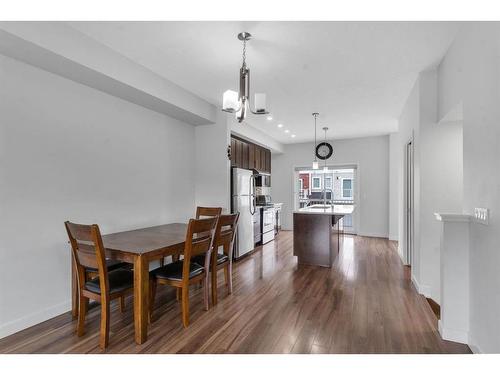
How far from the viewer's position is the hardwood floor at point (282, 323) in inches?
81.2

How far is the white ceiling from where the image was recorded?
2.25 meters

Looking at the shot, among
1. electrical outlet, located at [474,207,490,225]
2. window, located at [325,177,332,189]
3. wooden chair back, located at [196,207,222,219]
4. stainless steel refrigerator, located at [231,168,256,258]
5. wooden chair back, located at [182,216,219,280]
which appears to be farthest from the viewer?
window, located at [325,177,332,189]

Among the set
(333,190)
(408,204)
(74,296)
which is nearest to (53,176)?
(74,296)

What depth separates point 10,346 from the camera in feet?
6.83

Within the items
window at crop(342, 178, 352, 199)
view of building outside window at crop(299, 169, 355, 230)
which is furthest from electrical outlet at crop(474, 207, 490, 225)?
window at crop(342, 178, 352, 199)

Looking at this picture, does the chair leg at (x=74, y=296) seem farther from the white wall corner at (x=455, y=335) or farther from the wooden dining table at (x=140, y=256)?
the white wall corner at (x=455, y=335)

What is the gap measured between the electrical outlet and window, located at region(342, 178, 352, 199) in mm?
5968

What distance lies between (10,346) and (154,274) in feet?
3.78

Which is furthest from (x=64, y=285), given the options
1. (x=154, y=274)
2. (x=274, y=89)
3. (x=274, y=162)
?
(x=274, y=162)

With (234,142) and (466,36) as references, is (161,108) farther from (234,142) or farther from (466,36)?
(466,36)

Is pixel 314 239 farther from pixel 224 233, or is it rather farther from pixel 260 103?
pixel 260 103

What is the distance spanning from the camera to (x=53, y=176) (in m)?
→ 2.58

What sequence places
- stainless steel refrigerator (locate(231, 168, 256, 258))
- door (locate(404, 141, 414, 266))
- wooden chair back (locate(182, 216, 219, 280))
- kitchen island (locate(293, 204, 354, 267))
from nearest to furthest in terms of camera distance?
wooden chair back (locate(182, 216, 219, 280)) → door (locate(404, 141, 414, 266)) → kitchen island (locate(293, 204, 354, 267)) → stainless steel refrigerator (locate(231, 168, 256, 258))

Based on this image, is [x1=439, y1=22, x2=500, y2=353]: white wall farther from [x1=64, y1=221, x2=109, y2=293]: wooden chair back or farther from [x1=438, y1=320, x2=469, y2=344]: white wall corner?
[x1=64, y1=221, x2=109, y2=293]: wooden chair back
